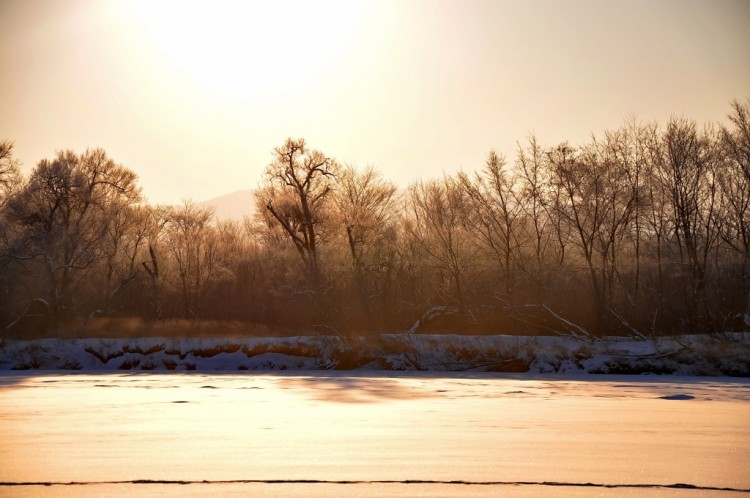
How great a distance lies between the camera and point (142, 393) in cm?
1923

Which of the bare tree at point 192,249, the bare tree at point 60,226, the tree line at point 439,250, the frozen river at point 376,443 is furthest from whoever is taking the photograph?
the bare tree at point 192,249

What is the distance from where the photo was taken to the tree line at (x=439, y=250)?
34.5m

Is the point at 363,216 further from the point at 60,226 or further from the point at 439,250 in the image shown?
the point at 60,226

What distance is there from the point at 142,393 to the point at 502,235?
24.2m

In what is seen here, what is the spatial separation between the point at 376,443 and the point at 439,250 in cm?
3238

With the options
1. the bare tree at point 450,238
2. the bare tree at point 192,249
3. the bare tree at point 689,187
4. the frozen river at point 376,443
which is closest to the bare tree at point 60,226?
the bare tree at point 192,249

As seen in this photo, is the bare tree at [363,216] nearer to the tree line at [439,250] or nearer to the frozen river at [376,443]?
the tree line at [439,250]

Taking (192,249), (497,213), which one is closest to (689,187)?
(497,213)

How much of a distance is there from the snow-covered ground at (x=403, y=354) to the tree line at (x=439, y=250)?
3.14m

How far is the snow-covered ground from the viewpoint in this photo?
2622cm

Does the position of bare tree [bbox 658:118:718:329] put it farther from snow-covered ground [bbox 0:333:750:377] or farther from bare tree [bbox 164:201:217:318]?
bare tree [bbox 164:201:217:318]

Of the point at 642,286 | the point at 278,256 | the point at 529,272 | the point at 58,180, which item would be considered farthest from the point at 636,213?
the point at 58,180

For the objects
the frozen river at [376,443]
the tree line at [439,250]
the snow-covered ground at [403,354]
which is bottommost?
the frozen river at [376,443]

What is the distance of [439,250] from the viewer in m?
41.8
